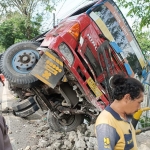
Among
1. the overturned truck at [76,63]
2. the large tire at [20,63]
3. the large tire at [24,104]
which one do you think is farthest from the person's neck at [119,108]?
the large tire at [24,104]

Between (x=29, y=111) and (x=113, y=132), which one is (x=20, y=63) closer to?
(x=29, y=111)

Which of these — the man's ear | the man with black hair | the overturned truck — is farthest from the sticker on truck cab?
the man's ear

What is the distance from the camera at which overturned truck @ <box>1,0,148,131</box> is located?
15.9 feet

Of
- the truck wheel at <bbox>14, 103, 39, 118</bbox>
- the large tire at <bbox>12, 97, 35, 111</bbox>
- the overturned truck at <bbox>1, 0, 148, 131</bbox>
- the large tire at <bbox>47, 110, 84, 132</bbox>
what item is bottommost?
the large tire at <bbox>47, 110, 84, 132</bbox>

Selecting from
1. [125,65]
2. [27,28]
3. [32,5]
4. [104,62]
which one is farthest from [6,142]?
[32,5]

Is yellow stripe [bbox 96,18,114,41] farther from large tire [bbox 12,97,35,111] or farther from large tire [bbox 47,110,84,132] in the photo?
large tire [bbox 12,97,35,111]

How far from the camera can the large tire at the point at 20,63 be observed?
5.03m

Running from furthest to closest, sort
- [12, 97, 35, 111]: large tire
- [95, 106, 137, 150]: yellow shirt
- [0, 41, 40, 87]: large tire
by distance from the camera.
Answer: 1. [12, 97, 35, 111]: large tire
2. [0, 41, 40, 87]: large tire
3. [95, 106, 137, 150]: yellow shirt

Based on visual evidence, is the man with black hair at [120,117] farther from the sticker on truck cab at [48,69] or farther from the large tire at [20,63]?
the large tire at [20,63]

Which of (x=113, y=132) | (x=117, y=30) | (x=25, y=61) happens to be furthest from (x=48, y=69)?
(x=113, y=132)

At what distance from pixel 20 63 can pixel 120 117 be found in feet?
11.4

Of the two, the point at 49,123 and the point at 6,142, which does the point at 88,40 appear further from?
the point at 6,142

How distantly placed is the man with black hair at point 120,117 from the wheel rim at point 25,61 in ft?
10.6

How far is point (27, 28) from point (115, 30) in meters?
15.7
